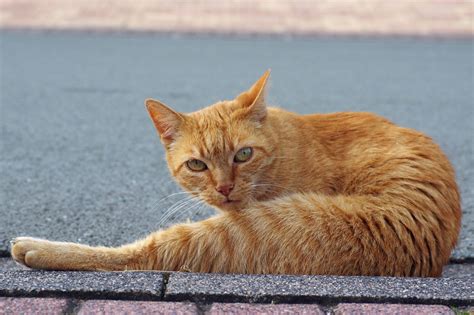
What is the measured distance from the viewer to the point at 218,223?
9.32 feet

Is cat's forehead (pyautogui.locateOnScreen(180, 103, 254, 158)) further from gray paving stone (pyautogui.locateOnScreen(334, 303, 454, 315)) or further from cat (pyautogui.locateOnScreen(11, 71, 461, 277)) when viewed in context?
gray paving stone (pyautogui.locateOnScreen(334, 303, 454, 315))

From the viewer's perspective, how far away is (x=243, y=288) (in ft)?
8.13

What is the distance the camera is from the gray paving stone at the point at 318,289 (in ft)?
7.95

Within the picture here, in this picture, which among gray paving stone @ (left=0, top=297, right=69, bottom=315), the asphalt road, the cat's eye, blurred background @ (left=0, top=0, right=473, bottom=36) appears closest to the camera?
gray paving stone @ (left=0, top=297, right=69, bottom=315)

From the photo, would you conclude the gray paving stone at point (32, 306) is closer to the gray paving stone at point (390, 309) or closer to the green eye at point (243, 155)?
the gray paving stone at point (390, 309)

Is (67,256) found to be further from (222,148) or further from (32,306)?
(222,148)

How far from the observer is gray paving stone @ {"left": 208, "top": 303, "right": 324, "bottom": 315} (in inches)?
91.2

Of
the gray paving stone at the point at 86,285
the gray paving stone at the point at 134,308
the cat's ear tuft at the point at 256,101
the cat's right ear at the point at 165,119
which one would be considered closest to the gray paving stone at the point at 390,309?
the gray paving stone at the point at 134,308

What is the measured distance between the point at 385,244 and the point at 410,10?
34.7 ft

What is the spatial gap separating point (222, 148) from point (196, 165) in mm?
149

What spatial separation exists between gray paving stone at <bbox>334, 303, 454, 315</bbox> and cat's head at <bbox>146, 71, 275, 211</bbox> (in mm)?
803

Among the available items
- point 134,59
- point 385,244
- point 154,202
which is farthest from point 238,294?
point 134,59

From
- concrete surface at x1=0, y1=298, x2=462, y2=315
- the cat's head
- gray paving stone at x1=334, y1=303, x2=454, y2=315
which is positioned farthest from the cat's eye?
gray paving stone at x1=334, y1=303, x2=454, y2=315

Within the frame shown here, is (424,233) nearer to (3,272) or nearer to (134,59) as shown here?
(3,272)
